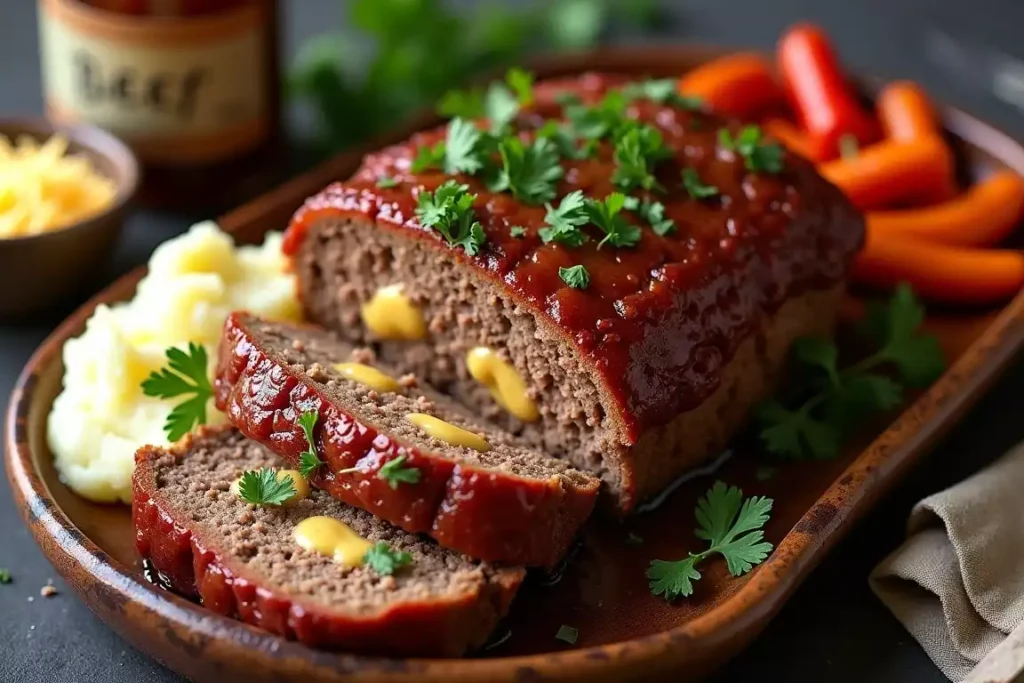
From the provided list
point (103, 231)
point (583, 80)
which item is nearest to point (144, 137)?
point (103, 231)

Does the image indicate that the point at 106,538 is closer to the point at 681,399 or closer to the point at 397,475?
the point at 397,475

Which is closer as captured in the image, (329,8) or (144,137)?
(144,137)

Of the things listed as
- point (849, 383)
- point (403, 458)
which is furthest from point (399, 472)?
point (849, 383)

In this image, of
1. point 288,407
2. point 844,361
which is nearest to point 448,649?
point 288,407

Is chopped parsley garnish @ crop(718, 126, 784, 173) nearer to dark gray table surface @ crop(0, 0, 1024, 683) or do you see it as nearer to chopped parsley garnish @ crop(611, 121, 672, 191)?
chopped parsley garnish @ crop(611, 121, 672, 191)

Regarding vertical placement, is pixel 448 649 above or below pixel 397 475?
below

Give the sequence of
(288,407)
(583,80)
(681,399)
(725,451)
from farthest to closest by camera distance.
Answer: (583,80) < (725,451) < (681,399) < (288,407)

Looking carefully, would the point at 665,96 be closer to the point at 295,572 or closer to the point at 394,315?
the point at 394,315

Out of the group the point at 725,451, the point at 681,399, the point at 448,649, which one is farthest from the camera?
the point at 725,451
